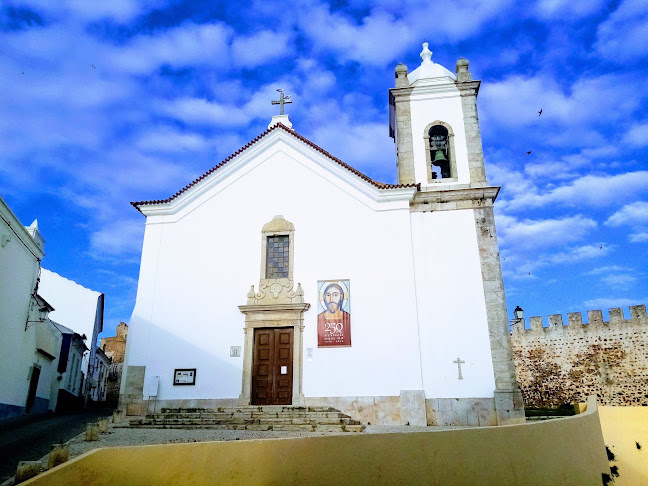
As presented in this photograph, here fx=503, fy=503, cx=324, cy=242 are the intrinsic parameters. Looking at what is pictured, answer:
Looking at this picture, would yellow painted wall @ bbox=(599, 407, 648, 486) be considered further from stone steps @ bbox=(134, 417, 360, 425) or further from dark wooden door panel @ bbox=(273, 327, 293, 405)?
dark wooden door panel @ bbox=(273, 327, 293, 405)

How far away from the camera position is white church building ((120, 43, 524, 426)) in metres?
12.5

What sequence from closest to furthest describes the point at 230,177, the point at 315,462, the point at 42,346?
the point at 315,462 < the point at 230,177 < the point at 42,346

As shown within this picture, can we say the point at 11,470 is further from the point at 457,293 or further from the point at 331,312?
the point at 457,293

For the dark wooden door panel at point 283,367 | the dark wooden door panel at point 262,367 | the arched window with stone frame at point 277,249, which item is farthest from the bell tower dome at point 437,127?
the dark wooden door panel at point 262,367

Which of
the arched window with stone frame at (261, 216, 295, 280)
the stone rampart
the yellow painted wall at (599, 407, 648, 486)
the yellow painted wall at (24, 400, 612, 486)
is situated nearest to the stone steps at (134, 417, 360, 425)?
the arched window with stone frame at (261, 216, 295, 280)

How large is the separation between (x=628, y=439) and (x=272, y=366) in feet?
27.2

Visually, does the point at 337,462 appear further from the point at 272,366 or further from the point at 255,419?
the point at 272,366

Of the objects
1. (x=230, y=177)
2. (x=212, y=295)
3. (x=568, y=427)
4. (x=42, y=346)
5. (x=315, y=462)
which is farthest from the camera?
(x=42, y=346)

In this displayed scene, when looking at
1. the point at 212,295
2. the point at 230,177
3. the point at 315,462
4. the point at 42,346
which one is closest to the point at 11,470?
the point at 315,462

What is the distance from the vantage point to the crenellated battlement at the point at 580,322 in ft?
79.0

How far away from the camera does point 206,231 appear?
14617 mm

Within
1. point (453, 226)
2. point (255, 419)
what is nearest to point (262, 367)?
point (255, 419)

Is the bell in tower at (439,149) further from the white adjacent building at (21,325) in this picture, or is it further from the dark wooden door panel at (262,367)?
the white adjacent building at (21,325)

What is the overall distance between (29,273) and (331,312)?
941cm
